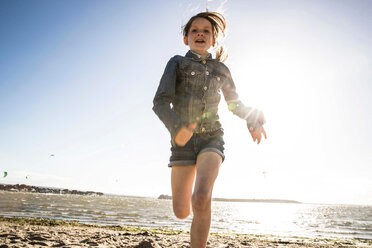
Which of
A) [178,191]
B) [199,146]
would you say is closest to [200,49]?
[199,146]

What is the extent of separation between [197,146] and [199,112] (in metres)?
0.36

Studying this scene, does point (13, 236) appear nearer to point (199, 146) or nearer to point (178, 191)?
point (178, 191)

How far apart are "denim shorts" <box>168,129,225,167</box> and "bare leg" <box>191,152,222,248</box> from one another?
220 mm

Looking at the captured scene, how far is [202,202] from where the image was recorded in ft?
7.22

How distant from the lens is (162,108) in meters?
2.29

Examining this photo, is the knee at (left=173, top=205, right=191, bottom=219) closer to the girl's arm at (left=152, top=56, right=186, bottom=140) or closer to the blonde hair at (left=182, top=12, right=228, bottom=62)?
the girl's arm at (left=152, top=56, right=186, bottom=140)

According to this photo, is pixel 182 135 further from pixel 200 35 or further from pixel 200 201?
pixel 200 35

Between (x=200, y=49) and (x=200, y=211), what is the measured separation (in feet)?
5.79

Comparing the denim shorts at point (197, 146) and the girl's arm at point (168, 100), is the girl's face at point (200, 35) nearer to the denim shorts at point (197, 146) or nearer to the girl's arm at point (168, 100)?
the girl's arm at point (168, 100)

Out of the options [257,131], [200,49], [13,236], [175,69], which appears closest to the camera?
[257,131]

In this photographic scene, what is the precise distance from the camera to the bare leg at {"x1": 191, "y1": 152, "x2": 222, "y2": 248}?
7.23ft

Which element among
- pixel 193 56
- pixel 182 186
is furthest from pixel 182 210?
pixel 193 56

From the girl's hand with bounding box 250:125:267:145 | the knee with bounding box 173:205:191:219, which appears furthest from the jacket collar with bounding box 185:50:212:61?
the knee with bounding box 173:205:191:219

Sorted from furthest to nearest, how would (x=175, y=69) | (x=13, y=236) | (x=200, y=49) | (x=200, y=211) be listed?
(x=13, y=236)
(x=200, y=49)
(x=175, y=69)
(x=200, y=211)
